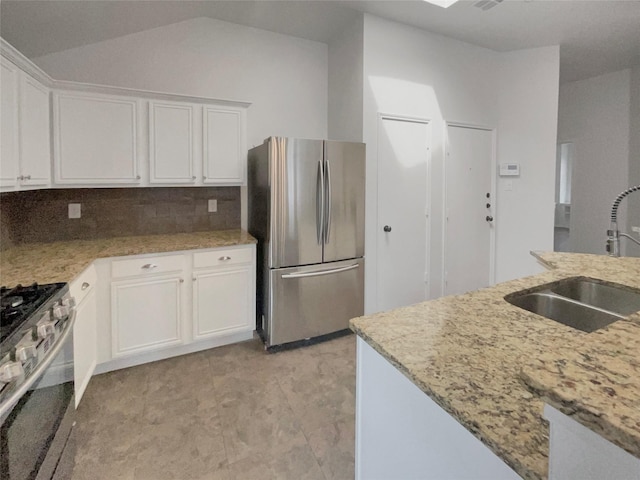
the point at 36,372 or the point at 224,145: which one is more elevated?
the point at 224,145

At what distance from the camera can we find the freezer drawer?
2799 mm

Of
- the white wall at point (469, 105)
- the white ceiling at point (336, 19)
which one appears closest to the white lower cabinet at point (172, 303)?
the white wall at point (469, 105)

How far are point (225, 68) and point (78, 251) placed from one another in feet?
6.84

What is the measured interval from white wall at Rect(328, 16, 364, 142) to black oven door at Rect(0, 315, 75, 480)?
2699 mm

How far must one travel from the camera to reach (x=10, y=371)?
3.43ft

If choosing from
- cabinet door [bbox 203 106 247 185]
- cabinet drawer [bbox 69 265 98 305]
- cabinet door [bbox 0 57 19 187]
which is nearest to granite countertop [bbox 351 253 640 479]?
cabinet drawer [bbox 69 265 98 305]

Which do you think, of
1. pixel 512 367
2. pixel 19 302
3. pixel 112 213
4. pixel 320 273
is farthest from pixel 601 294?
pixel 112 213

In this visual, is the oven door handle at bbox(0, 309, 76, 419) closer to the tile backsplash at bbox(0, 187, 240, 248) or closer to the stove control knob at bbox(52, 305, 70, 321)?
the stove control knob at bbox(52, 305, 70, 321)

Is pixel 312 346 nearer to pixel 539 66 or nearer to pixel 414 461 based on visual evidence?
pixel 414 461

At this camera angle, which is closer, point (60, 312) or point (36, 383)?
point (36, 383)

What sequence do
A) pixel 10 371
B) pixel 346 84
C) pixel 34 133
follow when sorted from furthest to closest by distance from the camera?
pixel 346 84, pixel 34 133, pixel 10 371

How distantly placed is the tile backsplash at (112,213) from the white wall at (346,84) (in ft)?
4.09

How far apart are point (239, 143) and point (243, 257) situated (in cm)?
102

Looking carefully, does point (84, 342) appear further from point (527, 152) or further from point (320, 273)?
point (527, 152)
